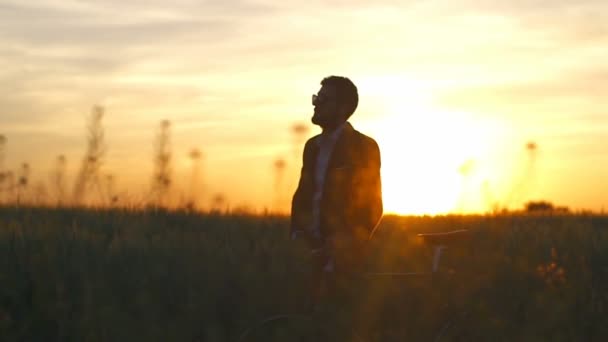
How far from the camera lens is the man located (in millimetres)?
8352

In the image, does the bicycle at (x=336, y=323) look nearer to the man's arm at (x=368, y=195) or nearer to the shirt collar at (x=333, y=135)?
the man's arm at (x=368, y=195)

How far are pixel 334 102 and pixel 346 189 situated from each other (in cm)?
70

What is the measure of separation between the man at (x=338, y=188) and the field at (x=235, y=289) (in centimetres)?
142

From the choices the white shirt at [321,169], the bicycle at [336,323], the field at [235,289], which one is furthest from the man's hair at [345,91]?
the field at [235,289]

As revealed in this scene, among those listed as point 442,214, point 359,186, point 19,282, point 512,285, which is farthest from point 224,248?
point 442,214

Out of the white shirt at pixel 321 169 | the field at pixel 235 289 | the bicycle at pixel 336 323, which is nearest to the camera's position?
the bicycle at pixel 336 323

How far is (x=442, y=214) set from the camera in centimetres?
1767

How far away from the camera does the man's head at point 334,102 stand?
27.7ft

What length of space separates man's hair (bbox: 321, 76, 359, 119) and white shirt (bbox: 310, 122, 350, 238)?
152 millimetres

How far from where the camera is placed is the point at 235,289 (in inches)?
449

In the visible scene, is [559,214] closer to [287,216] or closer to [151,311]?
[287,216]

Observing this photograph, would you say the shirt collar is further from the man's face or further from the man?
the man's face

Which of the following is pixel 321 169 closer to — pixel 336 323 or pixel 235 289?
pixel 336 323

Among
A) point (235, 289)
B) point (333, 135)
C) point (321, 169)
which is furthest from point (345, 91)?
point (235, 289)
